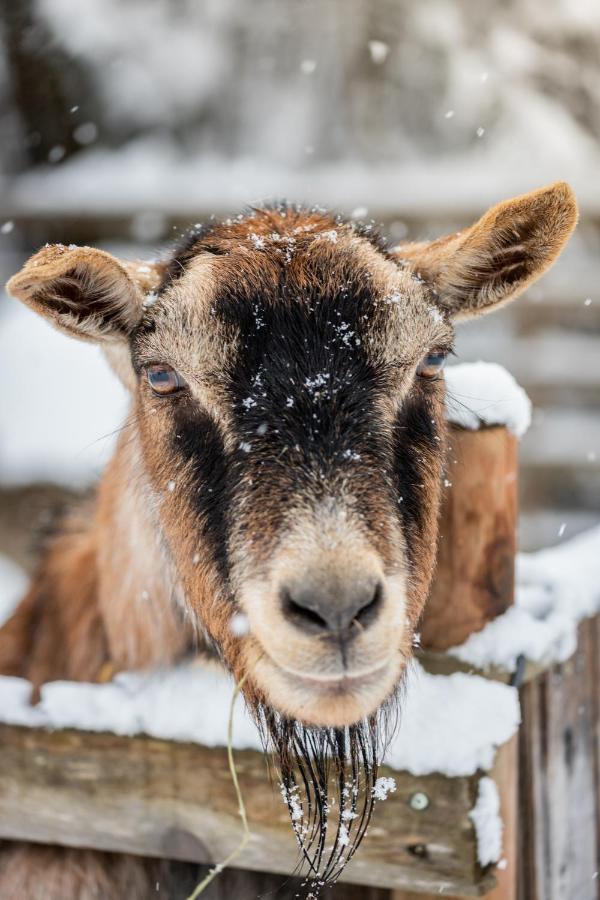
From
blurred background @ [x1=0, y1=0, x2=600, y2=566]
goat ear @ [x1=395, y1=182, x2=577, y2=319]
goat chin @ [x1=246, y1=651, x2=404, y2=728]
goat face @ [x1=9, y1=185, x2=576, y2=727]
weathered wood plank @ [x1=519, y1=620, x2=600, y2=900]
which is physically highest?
blurred background @ [x1=0, y1=0, x2=600, y2=566]

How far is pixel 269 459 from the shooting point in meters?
2.04

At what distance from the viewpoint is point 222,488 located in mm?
2182

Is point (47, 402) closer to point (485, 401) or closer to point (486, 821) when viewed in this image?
point (485, 401)

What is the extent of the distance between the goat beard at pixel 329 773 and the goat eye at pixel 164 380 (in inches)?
31.4

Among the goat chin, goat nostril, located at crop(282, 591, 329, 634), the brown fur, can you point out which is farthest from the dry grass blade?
goat nostril, located at crop(282, 591, 329, 634)

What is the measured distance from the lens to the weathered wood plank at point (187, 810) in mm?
2137

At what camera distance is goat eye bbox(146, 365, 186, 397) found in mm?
2303

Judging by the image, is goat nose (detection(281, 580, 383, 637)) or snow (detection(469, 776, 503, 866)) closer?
goat nose (detection(281, 580, 383, 637))

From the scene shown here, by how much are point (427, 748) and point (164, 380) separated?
1096 millimetres

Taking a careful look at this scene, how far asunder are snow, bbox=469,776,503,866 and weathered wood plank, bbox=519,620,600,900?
466mm

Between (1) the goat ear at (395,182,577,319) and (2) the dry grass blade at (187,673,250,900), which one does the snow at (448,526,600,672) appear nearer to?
(2) the dry grass blade at (187,673,250,900)

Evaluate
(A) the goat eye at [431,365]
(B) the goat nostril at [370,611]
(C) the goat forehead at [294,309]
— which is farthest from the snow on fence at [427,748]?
(B) the goat nostril at [370,611]

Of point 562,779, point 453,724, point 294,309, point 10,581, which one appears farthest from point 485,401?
point 10,581

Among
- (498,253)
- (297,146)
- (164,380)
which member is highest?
(297,146)
